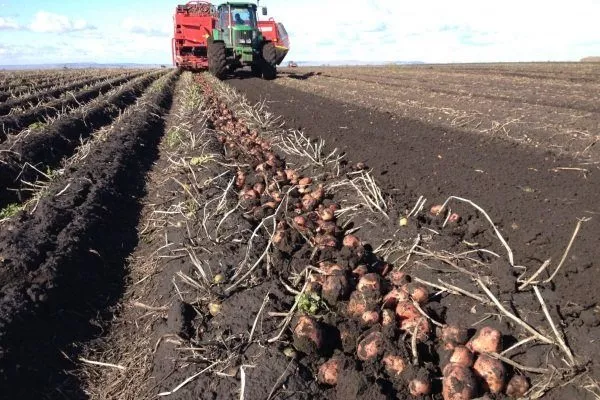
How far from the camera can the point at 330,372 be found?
2041mm

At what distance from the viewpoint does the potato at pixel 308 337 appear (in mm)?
2158

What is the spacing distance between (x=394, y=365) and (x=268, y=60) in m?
16.9

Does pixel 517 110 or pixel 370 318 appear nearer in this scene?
pixel 370 318

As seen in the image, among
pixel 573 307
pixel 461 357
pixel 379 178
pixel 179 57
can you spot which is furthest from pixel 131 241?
pixel 179 57

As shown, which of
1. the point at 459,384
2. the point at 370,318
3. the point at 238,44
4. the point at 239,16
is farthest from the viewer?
the point at 239,16

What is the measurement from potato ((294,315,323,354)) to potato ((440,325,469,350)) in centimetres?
53

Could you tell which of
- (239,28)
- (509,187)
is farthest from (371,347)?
(239,28)

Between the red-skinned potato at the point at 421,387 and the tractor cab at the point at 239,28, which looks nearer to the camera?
the red-skinned potato at the point at 421,387

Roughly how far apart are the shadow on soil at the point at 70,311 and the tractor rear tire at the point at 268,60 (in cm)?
1402

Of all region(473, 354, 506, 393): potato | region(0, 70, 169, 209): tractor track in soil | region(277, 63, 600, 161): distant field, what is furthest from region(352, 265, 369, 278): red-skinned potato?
region(0, 70, 169, 209): tractor track in soil

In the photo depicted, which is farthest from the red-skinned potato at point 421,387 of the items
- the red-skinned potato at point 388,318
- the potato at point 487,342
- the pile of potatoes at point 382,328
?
the red-skinned potato at point 388,318

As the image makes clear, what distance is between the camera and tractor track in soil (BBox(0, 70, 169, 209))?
5.27 metres

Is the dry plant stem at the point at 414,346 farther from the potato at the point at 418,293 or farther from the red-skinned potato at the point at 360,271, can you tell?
the red-skinned potato at the point at 360,271

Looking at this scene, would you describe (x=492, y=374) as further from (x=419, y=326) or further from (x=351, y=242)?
(x=351, y=242)
